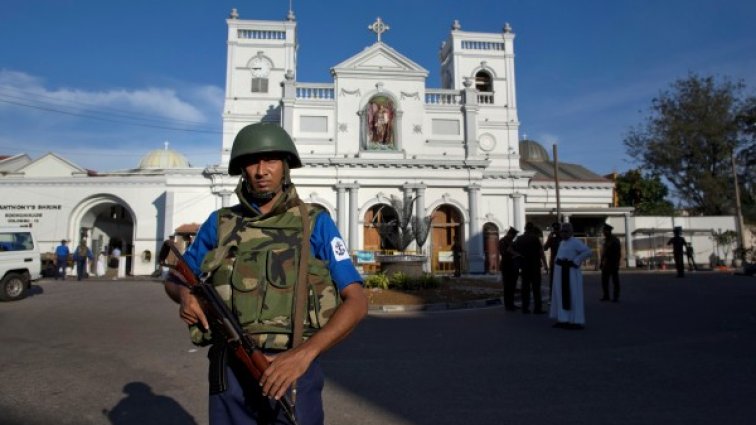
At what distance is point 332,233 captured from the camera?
1.83 metres

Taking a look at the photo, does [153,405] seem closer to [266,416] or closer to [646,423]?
[266,416]

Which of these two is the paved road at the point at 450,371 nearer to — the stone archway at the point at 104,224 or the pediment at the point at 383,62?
the stone archway at the point at 104,224

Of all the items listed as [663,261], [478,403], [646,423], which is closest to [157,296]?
[478,403]

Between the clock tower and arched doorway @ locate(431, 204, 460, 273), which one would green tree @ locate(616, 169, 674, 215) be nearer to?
arched doorway @ locate(431, 204, 460, 273)

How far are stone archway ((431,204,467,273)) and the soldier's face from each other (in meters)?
24.0

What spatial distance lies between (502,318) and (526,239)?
1.83m

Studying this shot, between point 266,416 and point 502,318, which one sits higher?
point 266,416

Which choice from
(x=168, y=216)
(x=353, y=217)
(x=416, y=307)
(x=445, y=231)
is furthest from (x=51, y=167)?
(x=416, y=307)

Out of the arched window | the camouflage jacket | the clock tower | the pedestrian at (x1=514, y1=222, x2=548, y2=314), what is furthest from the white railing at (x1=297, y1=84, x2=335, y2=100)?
the camouflage jacket

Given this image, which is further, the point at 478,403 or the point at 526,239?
the point at 526,239

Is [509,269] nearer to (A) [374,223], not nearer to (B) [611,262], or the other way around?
(B) [611,262]

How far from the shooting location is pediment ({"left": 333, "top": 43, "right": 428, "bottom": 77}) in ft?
88.7

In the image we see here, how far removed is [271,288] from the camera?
1668 millimetres

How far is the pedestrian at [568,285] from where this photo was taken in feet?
25.3
